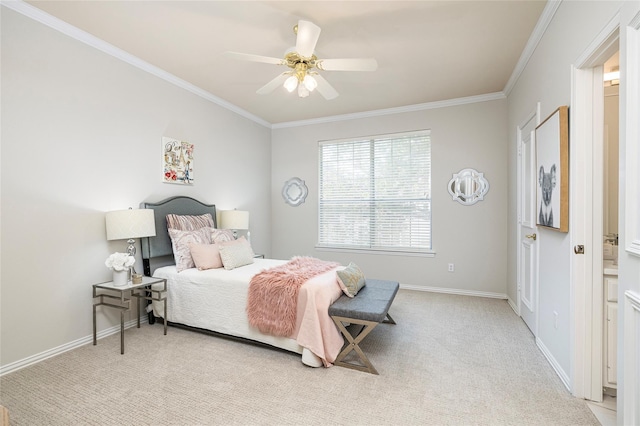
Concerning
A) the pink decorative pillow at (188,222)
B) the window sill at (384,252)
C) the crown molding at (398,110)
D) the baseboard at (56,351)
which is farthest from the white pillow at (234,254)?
the crown molding at (398,110)

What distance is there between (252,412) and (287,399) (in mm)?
231

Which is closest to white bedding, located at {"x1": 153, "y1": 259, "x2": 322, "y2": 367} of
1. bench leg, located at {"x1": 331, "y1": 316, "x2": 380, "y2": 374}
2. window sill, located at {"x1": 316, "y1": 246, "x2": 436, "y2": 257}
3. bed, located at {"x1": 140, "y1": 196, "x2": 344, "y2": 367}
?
bed, located at {"x1": 140, "y1": 196, "x2": 344, "y2": 367}

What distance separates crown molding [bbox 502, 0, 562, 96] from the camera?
2.26 metres

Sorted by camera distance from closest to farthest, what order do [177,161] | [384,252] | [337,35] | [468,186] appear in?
1. [337,35]
2. [177,161]
3. [468,186]
4. [384,252]

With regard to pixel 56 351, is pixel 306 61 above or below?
above

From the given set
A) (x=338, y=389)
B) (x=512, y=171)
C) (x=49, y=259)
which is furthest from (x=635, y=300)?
(x=49, y=259)

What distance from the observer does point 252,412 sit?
1790mm

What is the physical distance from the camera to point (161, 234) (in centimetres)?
328

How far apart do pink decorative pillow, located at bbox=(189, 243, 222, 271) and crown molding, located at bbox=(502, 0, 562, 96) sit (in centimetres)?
352

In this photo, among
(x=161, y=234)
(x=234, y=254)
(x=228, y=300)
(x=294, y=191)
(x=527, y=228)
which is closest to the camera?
(x=228, y=300)

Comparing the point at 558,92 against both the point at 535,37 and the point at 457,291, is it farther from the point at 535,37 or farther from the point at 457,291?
the point at 457,291

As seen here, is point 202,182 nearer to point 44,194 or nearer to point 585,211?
point 44,194

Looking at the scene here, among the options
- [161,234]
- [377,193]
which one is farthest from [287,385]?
[377,193]

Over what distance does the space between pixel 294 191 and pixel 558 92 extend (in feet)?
12.6
